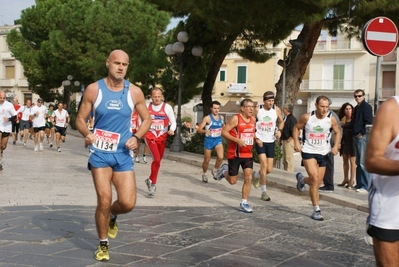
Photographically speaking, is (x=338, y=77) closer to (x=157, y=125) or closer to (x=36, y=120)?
(x=36, y=120)

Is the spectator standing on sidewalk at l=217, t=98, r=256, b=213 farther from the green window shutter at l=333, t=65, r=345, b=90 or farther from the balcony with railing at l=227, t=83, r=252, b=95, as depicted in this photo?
the balcony with railing at l=227, t=83, r=252, b=95

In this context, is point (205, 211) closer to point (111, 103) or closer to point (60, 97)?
point (111, 103)

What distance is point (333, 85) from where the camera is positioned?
186 ft

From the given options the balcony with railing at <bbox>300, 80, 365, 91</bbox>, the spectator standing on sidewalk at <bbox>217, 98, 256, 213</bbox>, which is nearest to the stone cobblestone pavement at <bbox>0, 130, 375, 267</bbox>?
the spectator standing on sidewalk at <bbox>217, 98, 256, 213</bbox>

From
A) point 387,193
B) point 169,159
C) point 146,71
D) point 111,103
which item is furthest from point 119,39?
point 387,193

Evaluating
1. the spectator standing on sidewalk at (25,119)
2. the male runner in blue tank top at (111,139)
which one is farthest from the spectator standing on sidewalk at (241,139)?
the spectator standing on sidewalk at (25,119)

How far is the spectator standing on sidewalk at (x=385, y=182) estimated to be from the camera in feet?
11.3

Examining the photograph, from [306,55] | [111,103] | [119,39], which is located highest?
[119,39]

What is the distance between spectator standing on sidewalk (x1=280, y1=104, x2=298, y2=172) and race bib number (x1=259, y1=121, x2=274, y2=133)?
3592 millimetres

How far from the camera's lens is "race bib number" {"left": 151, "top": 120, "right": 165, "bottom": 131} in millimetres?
11531

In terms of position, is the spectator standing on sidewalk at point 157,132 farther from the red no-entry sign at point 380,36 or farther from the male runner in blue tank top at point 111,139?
the male runner in blue tank top at point 111,139

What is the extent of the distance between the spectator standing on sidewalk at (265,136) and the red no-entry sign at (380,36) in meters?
2.16

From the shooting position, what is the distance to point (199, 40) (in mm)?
23250

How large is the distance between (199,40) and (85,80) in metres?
24.8
